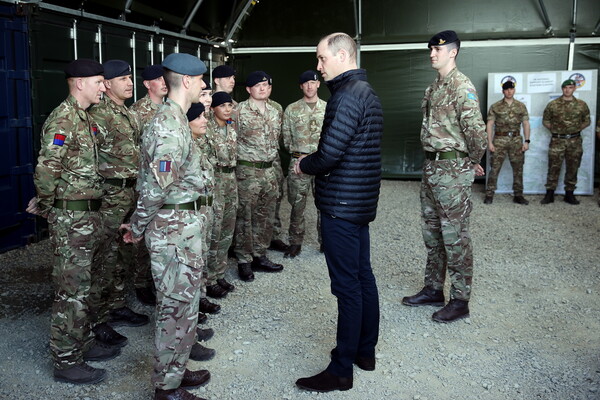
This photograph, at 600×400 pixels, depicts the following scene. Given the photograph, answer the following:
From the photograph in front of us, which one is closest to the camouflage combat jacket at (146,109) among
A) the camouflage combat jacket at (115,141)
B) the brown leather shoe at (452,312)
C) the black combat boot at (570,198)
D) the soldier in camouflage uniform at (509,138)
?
the camouflage combat jacket at (115,141)

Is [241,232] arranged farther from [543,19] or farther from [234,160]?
[543,19]

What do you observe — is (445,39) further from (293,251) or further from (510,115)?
(510,115)

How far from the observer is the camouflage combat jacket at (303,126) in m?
5.11

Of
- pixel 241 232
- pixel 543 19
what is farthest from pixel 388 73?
pixel 241 232

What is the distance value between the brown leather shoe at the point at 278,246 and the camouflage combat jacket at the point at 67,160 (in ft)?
9.09

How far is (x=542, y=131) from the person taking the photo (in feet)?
27.6

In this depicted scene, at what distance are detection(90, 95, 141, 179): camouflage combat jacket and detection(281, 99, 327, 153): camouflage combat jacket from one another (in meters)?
1.96

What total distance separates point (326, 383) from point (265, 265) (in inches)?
82.8

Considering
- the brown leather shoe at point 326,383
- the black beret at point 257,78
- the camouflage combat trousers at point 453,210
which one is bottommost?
the brown leather shoe at point 326,383

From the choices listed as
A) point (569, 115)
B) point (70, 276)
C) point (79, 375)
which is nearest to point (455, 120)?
point (70, 276)

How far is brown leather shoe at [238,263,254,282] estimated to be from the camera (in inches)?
177

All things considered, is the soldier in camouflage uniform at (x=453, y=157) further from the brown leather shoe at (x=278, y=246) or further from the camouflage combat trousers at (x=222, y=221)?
the brown leather shoe at (x=278, y=246)

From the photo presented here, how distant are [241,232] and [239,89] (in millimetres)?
5799

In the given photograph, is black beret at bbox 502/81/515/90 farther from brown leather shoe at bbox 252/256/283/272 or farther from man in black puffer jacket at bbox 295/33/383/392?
man in black puffer jacket at bbox 295/33/383/392
